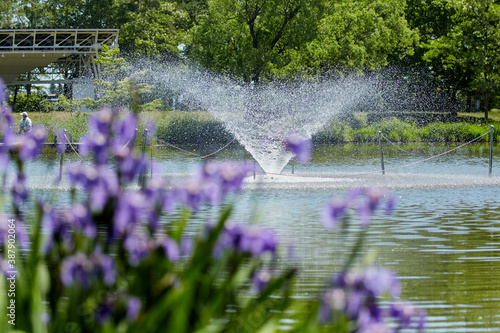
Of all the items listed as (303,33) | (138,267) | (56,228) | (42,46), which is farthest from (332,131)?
(138,267)

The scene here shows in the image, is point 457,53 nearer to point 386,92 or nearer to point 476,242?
point 386,92

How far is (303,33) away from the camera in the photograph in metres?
46.2

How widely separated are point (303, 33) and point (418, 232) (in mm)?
36914

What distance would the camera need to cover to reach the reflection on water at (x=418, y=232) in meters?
6.18

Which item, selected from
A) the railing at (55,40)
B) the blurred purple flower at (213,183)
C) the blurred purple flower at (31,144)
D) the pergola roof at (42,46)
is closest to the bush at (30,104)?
the pergola roof at (42,46)

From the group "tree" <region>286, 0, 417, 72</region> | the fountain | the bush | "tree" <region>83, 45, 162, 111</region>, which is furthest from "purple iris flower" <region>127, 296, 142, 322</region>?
the bush

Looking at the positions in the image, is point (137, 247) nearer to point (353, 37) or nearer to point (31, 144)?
point (31, 144)

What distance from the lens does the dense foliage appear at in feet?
151

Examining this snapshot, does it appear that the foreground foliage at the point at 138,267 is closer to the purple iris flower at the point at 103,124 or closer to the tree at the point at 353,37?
the purple iris flower at the point at 103,124

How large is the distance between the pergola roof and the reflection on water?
32240 millimetres

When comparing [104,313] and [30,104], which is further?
[30,104]

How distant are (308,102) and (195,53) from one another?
7.69 metres

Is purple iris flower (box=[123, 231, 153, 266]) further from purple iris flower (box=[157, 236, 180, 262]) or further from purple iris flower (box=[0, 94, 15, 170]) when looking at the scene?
purple iris flower (box=[0, 94, 15, 170])

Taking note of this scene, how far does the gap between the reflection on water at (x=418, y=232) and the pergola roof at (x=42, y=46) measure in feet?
106
